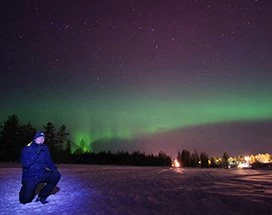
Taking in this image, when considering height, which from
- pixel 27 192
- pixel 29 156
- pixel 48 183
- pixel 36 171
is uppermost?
pixel 29 156

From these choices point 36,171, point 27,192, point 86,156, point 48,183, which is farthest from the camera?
point 86,156

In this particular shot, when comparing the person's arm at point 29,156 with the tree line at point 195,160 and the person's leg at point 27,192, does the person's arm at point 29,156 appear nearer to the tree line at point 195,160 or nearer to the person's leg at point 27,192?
the person's leg at point 27,192

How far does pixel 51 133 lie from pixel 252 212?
2947 inches

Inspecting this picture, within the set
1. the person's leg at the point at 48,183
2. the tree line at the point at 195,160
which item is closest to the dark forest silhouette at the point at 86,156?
the tree line at the point at 195,160

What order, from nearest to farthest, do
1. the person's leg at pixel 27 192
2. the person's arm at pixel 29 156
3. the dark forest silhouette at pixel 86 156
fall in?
the person's leg at pixel 27 192, the person's arm at pixel 29 156, the dark forest silhouette at pixel 86 156

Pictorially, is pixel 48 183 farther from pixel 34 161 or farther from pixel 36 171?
pixel 34 161

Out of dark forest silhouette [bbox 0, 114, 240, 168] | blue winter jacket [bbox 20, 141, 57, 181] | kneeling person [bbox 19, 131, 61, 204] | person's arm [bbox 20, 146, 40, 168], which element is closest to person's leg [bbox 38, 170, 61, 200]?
kneeling person [bbox 19, 131, 61, 204]

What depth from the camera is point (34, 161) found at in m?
7.29

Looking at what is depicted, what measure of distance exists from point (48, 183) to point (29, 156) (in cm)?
82

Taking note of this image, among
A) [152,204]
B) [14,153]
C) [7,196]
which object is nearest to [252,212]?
[152,204]

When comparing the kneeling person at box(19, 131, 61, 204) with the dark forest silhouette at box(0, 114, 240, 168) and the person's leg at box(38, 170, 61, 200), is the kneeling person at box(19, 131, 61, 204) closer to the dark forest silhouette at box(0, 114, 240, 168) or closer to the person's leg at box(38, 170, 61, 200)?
the person's leg at box(38, 170, 61, 200)

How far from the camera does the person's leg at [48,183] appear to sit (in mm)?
7250

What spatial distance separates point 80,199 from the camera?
7.51 metres

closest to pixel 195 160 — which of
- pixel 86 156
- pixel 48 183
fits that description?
pixel 86 156
